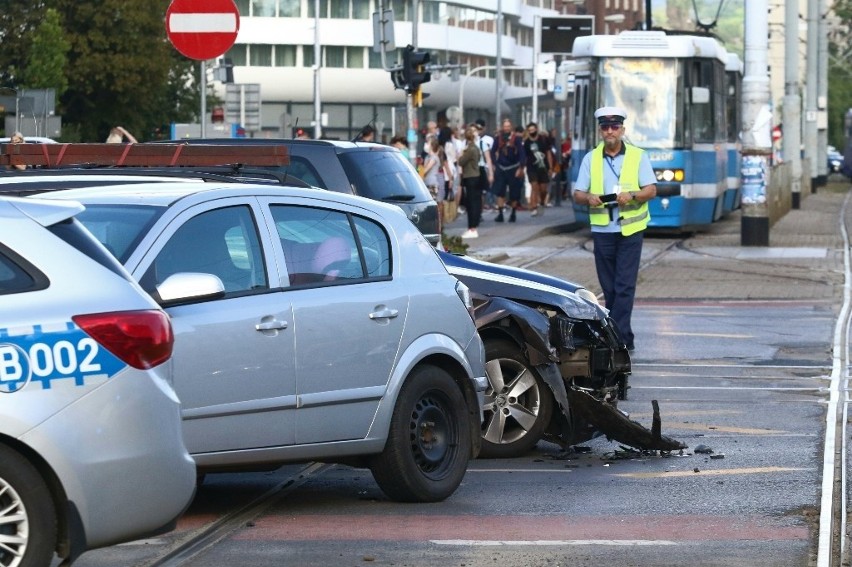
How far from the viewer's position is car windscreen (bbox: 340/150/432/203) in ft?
48.3

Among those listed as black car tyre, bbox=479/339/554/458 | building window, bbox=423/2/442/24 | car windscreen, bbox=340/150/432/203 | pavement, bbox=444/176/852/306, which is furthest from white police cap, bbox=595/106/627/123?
building window, bbox=423/2/442/24

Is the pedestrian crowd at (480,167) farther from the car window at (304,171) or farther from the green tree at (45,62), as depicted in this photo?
the car window at (304,171)

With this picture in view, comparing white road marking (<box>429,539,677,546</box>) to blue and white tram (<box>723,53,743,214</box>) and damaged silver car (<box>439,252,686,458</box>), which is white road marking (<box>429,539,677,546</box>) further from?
blue and white tram (<box>723,53,743,214</box>)

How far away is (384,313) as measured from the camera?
873 centimetres

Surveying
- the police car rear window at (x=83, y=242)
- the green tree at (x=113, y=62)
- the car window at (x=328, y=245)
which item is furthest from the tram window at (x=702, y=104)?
the green tree at (x=113, y=62)

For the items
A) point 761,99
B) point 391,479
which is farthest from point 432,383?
point 761,99

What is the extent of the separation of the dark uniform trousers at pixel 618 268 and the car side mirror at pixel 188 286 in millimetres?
7875

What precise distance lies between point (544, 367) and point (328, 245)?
6.81 ft

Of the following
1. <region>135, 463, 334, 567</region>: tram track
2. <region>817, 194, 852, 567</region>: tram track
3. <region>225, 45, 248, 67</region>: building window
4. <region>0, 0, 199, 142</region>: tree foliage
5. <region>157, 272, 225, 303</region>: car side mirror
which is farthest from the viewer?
<region>225, 45, 248, 67</region>: building window

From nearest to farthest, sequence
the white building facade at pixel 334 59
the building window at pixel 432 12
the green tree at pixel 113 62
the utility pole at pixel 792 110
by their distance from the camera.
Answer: the utility pole at pixel 792 110, the green tree at pixel 113 62, the white building facade at pixel 334 59, the building window at pixel 432 12

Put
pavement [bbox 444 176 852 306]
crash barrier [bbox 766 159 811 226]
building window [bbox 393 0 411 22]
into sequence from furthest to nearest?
building window [bbox 393 0 411 22] < crash barrier [bbox 766 159 811 226] < pavement [bbox 444 176 852 306]

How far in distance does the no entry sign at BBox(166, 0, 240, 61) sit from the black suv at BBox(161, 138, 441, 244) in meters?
0.76

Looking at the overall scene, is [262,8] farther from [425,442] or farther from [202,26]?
[425,442]

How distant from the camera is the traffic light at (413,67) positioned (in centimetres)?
3175
